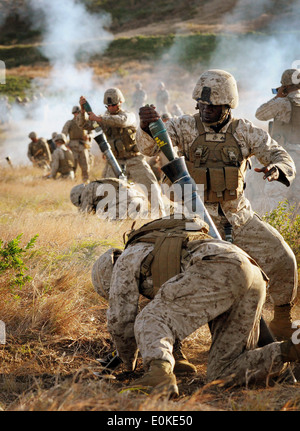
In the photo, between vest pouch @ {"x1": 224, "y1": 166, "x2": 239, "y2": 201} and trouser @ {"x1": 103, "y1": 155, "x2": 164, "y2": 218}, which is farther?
trouser @ {"x1": 103, "y1": 155, "x2": 164, "y2": 218}

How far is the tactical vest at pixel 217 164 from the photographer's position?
14.2 feet

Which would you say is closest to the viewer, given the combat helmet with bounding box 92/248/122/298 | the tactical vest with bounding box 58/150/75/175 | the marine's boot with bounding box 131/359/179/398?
the marine's boot with bounding box 131/359/179/398

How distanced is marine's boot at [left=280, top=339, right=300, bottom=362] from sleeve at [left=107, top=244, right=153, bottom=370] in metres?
0.88

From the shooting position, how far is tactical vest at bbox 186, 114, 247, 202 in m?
4.32

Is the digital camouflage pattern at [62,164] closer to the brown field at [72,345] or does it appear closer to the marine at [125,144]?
the marine at [125,144]

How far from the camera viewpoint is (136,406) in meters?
2.57

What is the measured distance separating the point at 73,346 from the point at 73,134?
12757mm

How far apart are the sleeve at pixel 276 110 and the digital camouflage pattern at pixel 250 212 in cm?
329

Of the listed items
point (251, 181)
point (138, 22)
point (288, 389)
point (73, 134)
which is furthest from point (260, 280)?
point (138, 22)

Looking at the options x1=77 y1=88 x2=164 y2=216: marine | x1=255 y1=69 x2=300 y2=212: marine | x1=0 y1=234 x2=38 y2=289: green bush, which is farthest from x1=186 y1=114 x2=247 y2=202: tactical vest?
x1=77 y1=88 x2=164 y2=216: marine

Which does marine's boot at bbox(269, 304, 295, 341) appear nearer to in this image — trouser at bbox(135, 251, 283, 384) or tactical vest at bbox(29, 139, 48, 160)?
trouser at bbox(135, 251, 283, 384)

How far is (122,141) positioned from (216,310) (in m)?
6.26

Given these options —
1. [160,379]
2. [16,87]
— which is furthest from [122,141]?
[16,87]
